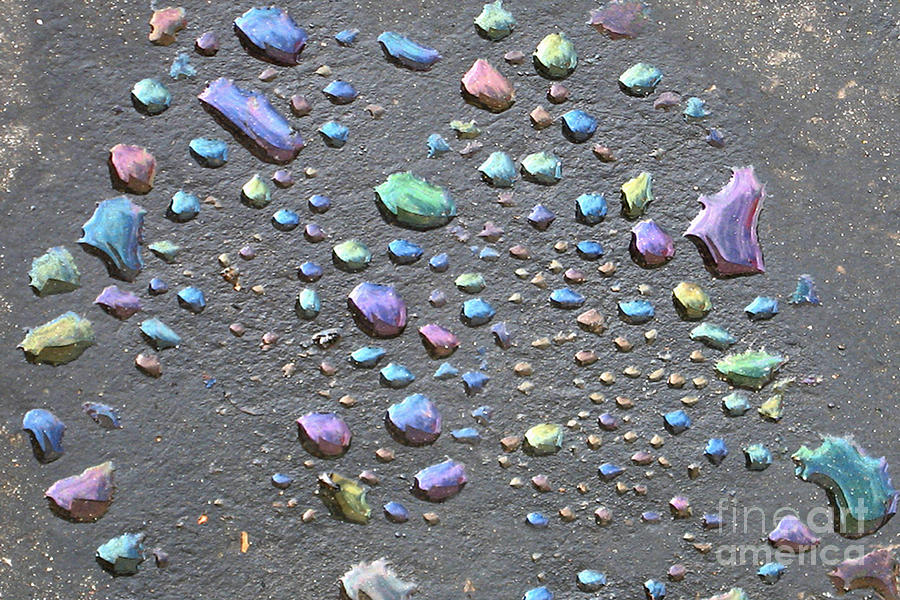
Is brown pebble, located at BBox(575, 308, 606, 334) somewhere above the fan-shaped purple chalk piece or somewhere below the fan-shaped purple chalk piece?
below

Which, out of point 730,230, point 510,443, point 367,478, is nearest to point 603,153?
point 730,230

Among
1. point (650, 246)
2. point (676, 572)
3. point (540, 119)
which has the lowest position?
point (676, 572)

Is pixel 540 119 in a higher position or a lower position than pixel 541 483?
higher

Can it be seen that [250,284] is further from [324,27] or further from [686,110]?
[686,110]

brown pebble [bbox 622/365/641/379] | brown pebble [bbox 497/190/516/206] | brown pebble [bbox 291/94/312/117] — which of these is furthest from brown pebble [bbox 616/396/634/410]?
brown pebble [bbox 291/94/312/117]

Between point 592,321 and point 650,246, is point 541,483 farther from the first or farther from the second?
point 650,246

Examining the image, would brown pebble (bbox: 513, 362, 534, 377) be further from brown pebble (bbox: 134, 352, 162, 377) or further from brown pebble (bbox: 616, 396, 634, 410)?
brown pebble (bbox: 134, 352, 162, 377)
